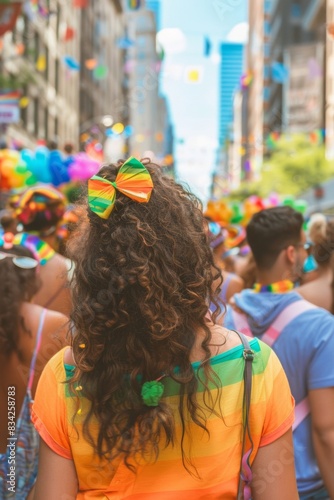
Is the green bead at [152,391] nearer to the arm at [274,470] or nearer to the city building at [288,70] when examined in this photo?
the arm at [274,470]

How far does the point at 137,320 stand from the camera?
6.56 feet

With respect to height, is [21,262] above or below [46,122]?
below

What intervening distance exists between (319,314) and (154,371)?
1487 mm

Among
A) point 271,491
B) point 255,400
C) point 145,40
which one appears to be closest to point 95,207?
point 255,400

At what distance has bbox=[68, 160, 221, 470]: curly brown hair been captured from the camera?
198cm

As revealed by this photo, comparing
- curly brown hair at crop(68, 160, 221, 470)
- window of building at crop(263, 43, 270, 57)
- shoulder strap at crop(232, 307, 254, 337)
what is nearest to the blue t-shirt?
shoulder strap at crop(232, 307, 254, 337)

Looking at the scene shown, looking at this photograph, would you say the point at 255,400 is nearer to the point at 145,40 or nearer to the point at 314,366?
the point at 314,366

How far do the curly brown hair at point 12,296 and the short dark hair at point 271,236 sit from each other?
1117 millimetres

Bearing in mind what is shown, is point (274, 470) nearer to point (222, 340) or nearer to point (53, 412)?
point (222, 340)

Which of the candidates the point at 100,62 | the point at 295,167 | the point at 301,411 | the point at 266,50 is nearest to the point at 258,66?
the point at 266,50

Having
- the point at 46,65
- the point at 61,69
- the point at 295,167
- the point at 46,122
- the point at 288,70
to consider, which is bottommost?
the point at 295,167

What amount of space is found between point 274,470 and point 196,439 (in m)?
0.24

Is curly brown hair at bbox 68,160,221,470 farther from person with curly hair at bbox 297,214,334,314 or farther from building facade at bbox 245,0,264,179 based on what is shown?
building facade at bbox 245,0,264,179

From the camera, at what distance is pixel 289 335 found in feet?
10.9
